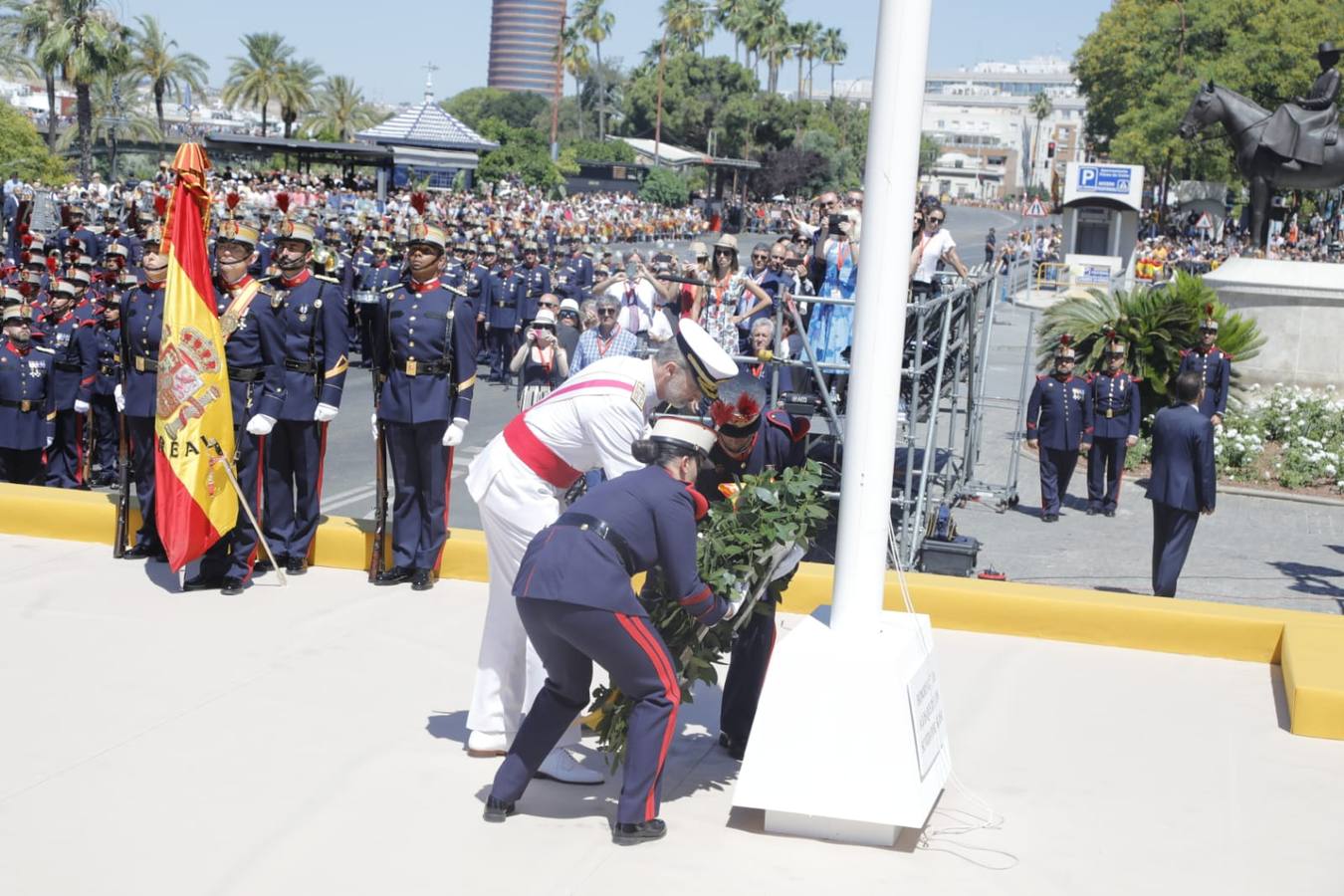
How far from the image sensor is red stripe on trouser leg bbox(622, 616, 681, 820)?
16.8 ft

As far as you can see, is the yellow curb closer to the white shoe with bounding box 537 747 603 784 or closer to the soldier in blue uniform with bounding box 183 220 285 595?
the white shoe with bounding box 537 747 603 784

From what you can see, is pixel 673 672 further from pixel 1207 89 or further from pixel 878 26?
pixel 1207 89

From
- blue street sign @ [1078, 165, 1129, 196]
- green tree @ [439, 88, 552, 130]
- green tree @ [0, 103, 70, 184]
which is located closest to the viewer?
green tree @ [0, 103, 70, 184]

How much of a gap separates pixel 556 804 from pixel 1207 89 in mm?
19513

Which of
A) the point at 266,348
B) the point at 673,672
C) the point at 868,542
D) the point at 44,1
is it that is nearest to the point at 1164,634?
the point at 868,542

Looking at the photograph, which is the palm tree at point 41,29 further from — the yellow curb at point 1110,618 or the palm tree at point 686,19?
the palm tree at point 686,19

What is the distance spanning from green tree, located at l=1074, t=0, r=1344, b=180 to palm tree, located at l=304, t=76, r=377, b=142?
4285cm

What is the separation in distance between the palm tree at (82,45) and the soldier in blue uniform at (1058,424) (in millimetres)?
36115

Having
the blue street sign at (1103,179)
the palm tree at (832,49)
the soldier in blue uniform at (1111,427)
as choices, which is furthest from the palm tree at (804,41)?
the soldier in blue uniform at (1111,427)

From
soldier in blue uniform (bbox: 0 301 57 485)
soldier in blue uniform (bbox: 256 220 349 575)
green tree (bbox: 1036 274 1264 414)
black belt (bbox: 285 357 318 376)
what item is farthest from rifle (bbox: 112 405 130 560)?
green tree (bbox: 1036 274 1264 414)

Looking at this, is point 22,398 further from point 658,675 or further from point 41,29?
point 41,29

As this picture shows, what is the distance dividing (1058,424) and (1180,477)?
4668 mm

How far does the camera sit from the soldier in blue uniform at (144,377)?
28.0 ft

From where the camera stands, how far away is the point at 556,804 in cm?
558
